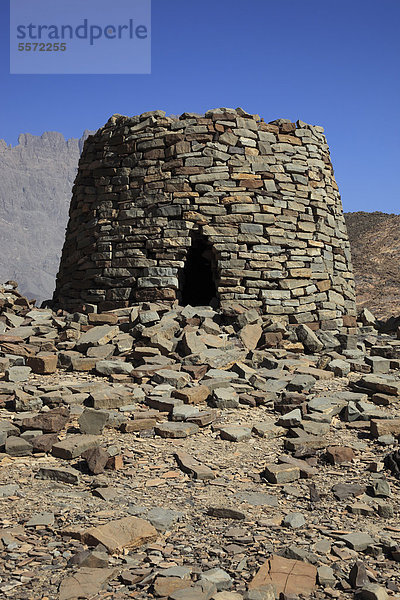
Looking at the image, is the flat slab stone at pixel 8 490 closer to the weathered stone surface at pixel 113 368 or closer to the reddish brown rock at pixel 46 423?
the reddish brown rock at pixel 46 423

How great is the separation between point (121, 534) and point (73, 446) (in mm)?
1325

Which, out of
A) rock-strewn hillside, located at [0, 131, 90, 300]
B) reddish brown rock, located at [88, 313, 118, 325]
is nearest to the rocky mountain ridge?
rock-strewn hillside, located at [0, 131, 90, 300]

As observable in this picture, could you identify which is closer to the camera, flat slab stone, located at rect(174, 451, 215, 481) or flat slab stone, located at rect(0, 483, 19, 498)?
flat slab stone, located at rect(0, 483, 19, 498)

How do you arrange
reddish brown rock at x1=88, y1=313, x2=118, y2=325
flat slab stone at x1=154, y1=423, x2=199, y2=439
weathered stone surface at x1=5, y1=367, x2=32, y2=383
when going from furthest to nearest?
reddish brown rock at x1=88, y1=313, x2=118, y2=325
weathered stone surface at x1=5, y1=367, x2=32, y2=383
flat slab stone at x1=154, y1=423, x2=199, y2=439

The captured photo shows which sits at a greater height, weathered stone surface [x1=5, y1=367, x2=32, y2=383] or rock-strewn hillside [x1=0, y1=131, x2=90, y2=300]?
rock-strewn hillside [x1=0, y1=131, x2=90, y2=300]

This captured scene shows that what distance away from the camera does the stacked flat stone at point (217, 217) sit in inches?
335

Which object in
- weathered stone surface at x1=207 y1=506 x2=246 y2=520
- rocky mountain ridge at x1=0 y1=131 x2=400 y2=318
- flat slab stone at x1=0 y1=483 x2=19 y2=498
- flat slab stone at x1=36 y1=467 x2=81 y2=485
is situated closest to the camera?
weathered stone surface at x1=207 y1=506 x2=246 y2=520

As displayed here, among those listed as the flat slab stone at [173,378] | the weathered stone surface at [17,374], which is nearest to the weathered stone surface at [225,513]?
the flat slab stone at [173,378]

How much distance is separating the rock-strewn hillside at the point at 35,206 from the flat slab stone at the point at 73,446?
9167 cm

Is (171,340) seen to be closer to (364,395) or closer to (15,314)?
(364,395)

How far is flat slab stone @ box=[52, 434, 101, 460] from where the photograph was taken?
13.3ft

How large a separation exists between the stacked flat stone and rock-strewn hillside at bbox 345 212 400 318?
8.08 m

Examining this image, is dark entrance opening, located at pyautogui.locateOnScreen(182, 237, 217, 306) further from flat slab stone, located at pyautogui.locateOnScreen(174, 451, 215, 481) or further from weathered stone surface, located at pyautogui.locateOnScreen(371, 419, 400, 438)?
flat slab stone, located at pyautogui.locateOnScreen(174, 451, 215, 481)

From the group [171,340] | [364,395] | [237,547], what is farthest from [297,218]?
[237,547]
